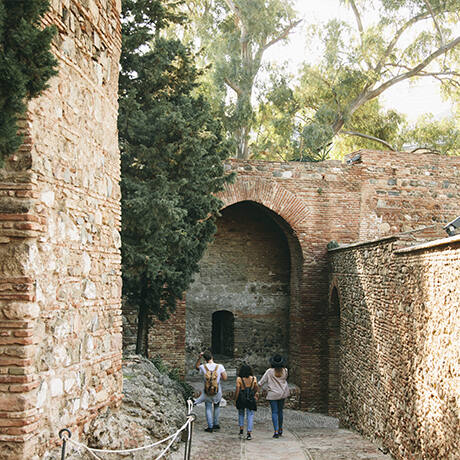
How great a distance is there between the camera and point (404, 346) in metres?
7.70

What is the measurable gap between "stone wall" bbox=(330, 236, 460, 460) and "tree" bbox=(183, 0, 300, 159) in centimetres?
897

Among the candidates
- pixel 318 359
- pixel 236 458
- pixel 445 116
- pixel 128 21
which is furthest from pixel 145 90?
pixel 445 116

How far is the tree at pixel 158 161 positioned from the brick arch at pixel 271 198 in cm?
276

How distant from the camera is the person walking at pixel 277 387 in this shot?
8883 mm

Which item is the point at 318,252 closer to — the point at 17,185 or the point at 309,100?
the point at 309,100

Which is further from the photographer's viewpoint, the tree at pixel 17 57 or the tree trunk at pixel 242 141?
the tree trunk at pixel 242 141

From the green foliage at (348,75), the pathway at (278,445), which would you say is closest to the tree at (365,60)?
the green foliage at (348,75)

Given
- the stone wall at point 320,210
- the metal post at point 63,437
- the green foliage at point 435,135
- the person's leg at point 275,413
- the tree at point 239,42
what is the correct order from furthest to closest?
1. the green foliage at point 435,135
2. the tree at point 239,42
3. the stone wall at point 320,210
4. the person's leg at point 275,413
5. the metal post at point 63,437

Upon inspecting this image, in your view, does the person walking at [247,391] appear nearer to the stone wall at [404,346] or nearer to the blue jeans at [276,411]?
the blue jeans at [276,411]

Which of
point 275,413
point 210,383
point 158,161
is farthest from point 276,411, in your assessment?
point 158,161

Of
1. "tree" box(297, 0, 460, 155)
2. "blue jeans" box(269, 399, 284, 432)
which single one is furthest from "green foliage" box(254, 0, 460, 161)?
"blue jeans" box(269, 399, 284, 432)

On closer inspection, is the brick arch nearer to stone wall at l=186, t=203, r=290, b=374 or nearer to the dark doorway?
stone wall at l=186, t=203, r=290, b=374

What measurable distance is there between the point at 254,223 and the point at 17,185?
11816 millimetres

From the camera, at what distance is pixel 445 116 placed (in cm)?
2258
